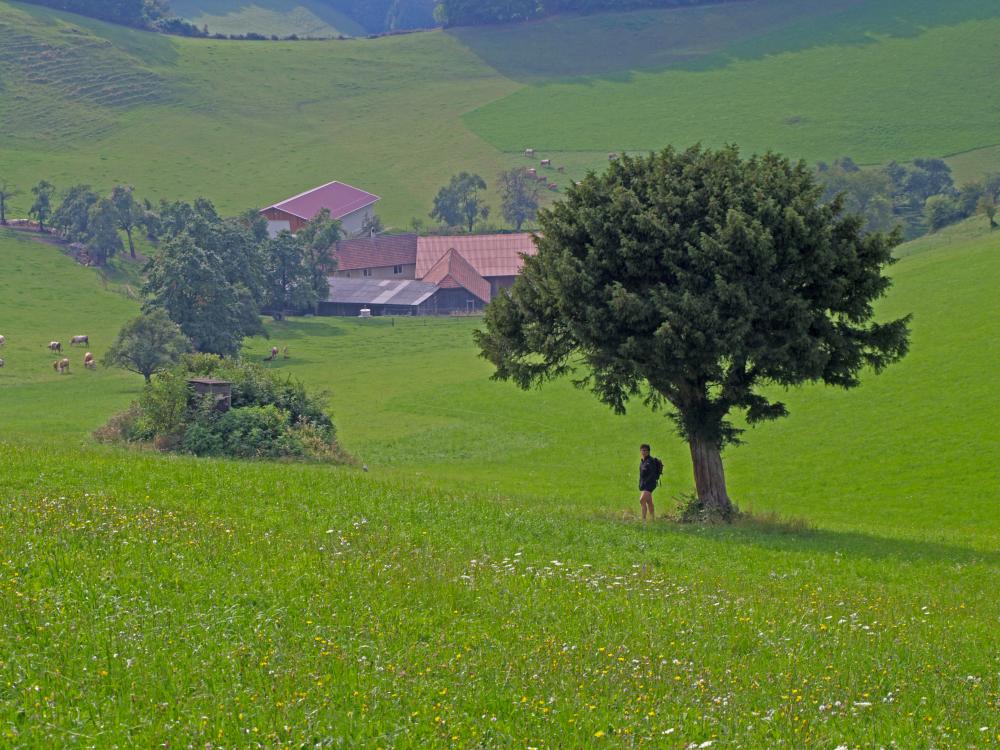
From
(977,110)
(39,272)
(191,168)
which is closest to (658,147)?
(977,110)

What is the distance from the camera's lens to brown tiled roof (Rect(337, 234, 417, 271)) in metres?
150

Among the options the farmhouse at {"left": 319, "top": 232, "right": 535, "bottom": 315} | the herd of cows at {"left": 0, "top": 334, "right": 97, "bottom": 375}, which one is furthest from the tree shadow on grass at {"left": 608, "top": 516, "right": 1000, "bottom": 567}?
the farmhouse at {"left": 319, "top": 232, "right": 535, "bottom": 315}

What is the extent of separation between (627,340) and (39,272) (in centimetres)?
10811

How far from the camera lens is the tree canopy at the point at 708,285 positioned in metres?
29.9

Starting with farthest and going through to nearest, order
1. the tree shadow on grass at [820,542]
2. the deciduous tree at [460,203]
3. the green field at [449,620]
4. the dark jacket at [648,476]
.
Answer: the deciduous tree at [460,203]
the dark jacket at [648,476]
the tree shadow on grass at [820,542]
the green field at [449,620]

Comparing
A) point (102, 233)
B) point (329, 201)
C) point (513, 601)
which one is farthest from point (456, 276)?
point (513, 601)

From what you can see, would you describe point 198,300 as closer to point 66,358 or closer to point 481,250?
point 66,358

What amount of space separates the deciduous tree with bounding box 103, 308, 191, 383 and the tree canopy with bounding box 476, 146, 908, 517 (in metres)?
57.1

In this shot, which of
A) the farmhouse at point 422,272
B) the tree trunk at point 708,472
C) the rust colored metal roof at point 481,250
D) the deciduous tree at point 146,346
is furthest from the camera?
the rust colored metal roof at point 481,250

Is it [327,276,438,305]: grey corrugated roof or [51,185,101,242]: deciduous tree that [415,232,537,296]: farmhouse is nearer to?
[327,276,438,305]: grey corrugated roof

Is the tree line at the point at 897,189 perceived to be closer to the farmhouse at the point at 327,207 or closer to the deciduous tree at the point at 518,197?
the deciduous tree at the point at 518,197

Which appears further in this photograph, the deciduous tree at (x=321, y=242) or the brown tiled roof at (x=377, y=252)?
the brown tiled roof at (x=377, y=252)

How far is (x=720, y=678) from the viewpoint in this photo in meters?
13.0

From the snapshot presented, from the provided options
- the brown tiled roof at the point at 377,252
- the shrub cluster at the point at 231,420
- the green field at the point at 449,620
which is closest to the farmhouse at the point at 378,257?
the brown tiled roof at the point at 377,252
